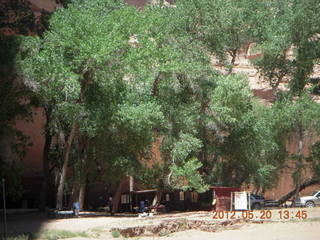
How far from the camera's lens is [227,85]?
117ft

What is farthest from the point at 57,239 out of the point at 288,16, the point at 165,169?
the point at 288,16

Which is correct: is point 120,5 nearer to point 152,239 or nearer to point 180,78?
point 180,78

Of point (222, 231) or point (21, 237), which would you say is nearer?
point (21, 237)

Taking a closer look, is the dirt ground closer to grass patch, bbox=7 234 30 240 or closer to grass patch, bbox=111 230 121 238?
grass patch, bbox=111 230 121 238

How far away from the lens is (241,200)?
30828mm

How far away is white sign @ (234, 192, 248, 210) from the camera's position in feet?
101

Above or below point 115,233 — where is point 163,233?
below

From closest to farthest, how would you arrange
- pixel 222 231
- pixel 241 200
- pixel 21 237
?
1. pixel 21 237
2. pixel 222 231
3. pixel 241 200

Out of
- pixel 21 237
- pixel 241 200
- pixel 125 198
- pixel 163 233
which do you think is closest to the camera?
pixel 21 237

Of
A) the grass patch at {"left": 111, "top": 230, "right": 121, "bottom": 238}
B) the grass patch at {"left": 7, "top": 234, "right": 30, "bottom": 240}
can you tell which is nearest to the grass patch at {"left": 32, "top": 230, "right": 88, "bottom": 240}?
the grass patch at {"left": 7, "top": 234, "right": 30, "bottom": 240}

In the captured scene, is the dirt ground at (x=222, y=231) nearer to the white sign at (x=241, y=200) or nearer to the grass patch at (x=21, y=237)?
the grass patch at (x=21, y=237)

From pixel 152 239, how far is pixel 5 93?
1058cm

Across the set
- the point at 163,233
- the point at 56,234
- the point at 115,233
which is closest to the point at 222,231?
the point at 163,233

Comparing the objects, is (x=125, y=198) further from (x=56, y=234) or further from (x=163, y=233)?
(x=56, y=234)
